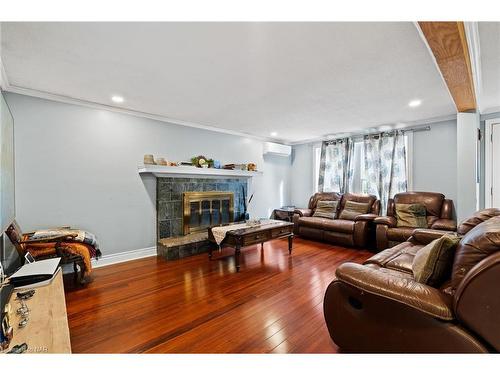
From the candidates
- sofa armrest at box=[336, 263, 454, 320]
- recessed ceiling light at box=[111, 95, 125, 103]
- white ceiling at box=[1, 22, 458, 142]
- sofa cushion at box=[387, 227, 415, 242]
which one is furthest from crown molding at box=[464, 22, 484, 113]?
recessed ceiling light at box=[111, 95, 125, 103]

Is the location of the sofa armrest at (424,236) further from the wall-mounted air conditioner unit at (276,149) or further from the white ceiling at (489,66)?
the wall-mounted air conditioner unit at (276,149)

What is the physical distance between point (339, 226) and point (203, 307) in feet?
9.82

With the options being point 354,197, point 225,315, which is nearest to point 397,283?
point 225,315

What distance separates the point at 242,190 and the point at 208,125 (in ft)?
5.14

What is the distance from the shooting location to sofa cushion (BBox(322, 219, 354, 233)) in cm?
420

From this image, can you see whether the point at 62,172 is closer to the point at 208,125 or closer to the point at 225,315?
the point at 208,125

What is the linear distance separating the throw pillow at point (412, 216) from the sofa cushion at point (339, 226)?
2.49 feet

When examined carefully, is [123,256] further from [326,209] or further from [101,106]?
[326,209]

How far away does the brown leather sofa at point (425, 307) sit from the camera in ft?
3.36

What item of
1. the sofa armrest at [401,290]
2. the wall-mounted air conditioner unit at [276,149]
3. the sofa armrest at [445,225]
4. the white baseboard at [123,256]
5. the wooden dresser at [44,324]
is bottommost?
the white baseboard at [123,256]

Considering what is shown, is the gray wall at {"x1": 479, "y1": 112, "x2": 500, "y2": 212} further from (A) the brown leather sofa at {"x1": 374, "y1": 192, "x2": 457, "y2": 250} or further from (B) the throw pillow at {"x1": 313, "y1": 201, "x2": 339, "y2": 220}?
(B) the throw pillow at {"x1": 313, "y1": 201, "x2": 339, "y2": 220}

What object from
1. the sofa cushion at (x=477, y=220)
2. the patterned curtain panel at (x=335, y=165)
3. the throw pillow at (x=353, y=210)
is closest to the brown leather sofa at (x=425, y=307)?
the sofa cushion at (x=477, y=220)

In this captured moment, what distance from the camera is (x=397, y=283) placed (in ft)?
4.29

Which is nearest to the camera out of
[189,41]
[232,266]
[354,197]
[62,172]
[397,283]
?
[397,283]
